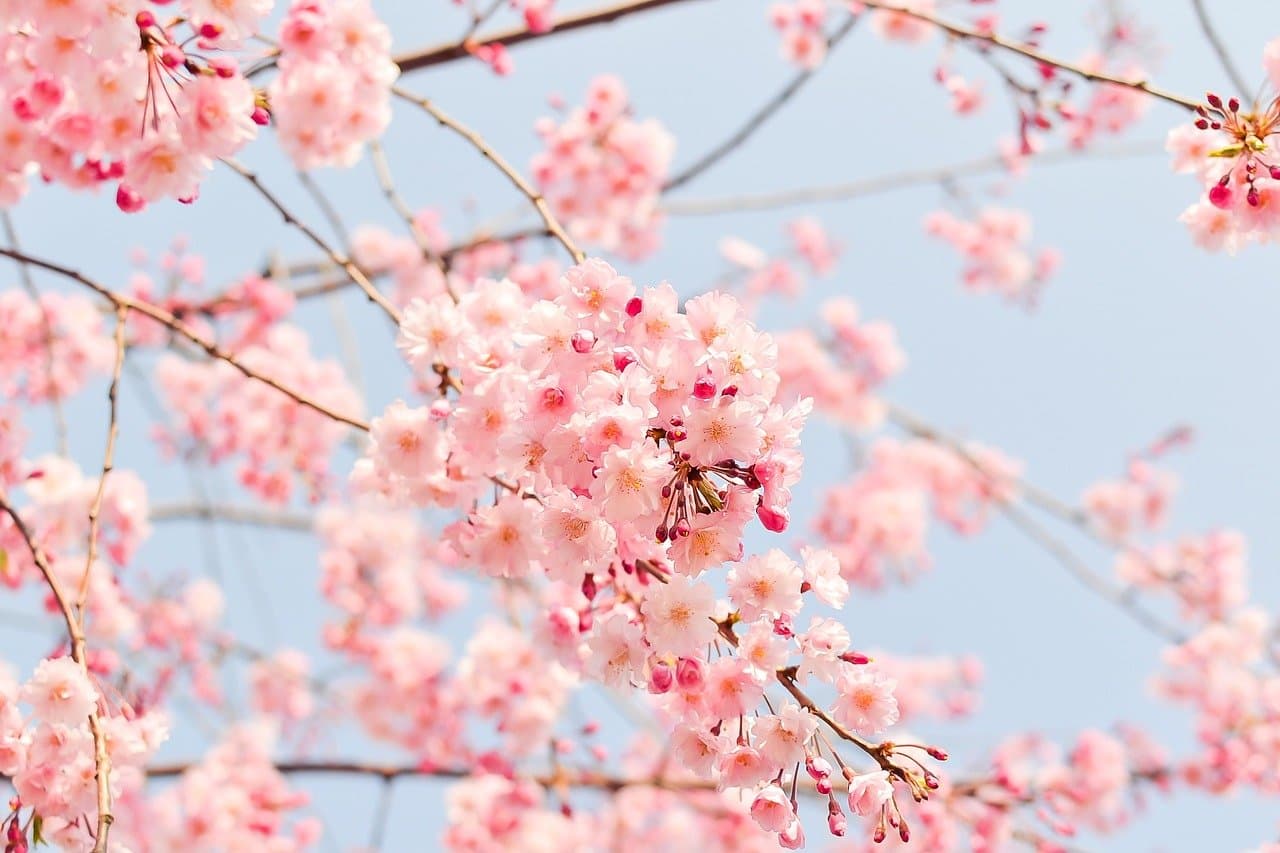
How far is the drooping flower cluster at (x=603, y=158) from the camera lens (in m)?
5.03

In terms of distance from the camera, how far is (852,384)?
8.29 metres

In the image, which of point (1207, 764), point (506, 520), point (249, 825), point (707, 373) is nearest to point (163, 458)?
point (249, 825)

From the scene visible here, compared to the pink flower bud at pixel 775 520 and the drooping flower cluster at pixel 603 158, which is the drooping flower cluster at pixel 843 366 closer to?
the drooping flower cluster at pixel 603 158

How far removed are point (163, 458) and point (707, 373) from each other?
19.1 ft

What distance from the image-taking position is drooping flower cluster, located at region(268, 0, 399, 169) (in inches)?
99.3

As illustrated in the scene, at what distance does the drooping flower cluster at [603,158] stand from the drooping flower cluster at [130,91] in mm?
2703

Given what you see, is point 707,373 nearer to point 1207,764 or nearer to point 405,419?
point 405,419

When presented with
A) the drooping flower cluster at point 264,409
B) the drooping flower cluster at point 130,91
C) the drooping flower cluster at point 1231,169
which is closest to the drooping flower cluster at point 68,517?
the drooping flower cluster at point 264,409

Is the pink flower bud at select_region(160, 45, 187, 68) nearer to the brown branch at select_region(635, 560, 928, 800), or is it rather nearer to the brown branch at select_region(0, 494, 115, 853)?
the brown branch at select_region(0, 494, 115, 853)

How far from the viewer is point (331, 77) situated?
270 centimetres

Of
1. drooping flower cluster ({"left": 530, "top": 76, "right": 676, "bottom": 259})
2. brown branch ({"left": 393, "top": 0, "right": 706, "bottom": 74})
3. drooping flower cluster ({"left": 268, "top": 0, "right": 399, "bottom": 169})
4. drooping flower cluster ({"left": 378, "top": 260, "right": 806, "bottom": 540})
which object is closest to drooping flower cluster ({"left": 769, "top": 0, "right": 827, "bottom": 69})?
drooping flower cluster ({"left": 530, "top": 76, "right": 676, "bottom": 259})

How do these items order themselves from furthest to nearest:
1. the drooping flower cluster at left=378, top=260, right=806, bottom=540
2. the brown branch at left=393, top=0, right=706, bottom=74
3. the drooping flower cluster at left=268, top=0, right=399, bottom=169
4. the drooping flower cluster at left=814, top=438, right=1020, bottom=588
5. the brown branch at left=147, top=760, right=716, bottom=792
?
the drooping flower cluster at left=814, top=438, right=1020, bottom=588 → the brown branch at left=147, top=760, right=716, bottom=792 → the brown branch at left=393, top=0, right=706, bottom=74 → the drooping flower cluster at left=268, top=0, right=399, bottom=169 → the drooping flower cluster at left=378, top=260, right=806, bottom=540

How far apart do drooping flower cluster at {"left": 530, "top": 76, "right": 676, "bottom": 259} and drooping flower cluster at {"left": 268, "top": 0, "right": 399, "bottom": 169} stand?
2083 mm

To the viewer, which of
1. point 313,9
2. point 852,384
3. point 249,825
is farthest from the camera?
point 852,384
